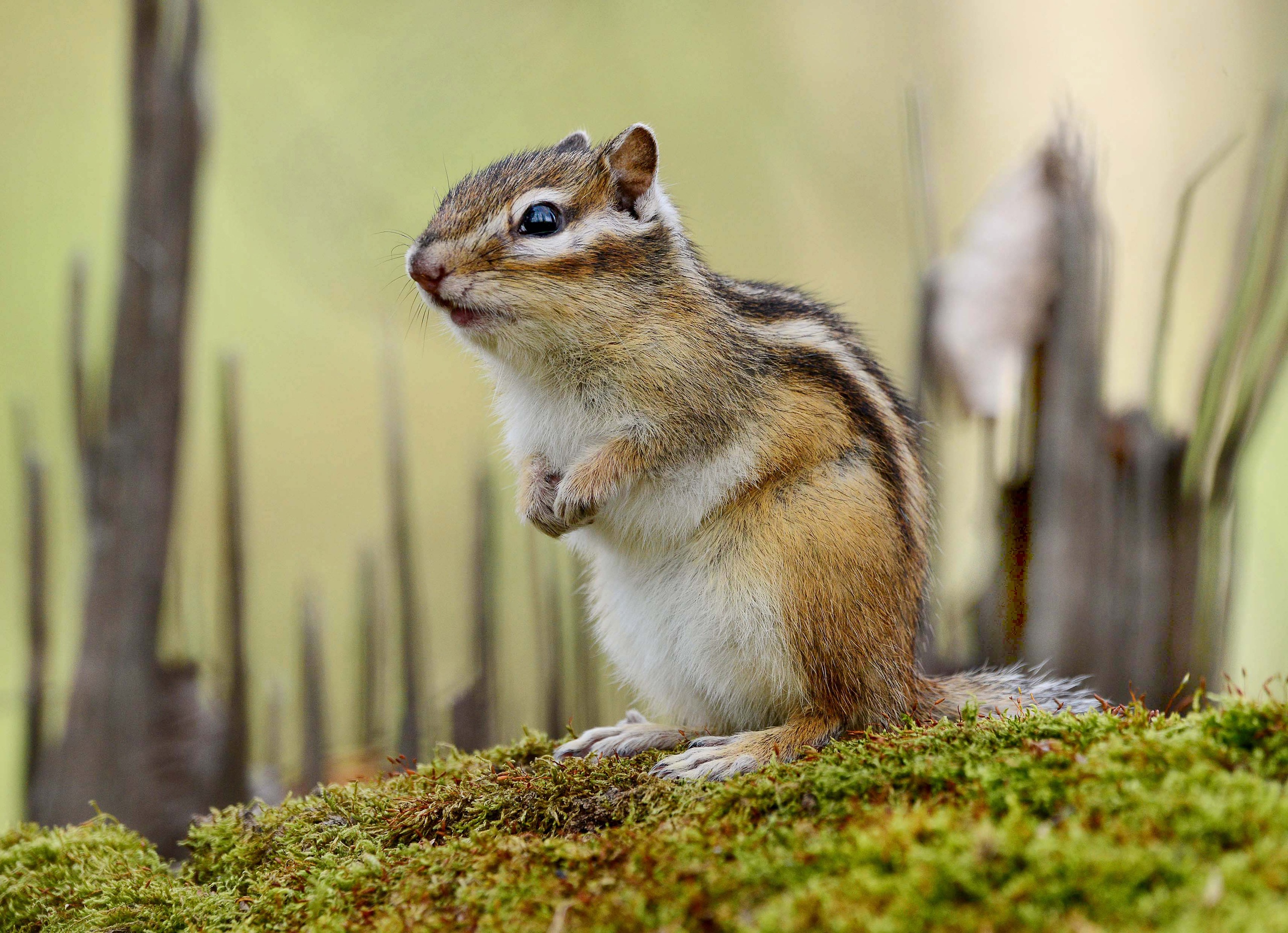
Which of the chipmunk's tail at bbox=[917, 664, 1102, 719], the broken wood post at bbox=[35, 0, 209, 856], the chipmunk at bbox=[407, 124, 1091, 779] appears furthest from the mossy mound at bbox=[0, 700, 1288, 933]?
the broken wood post at bbox=[35, 0, 209, 856]

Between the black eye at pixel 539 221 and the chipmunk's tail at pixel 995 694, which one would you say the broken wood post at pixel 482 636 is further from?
the chipmunk's tail at pixel 995 694

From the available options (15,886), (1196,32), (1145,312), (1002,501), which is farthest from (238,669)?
(1196,32)

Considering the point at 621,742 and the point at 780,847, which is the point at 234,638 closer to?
the point at 621,742

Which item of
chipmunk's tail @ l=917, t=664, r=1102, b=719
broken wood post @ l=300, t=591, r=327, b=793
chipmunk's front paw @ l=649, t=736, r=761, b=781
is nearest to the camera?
chipmunk's front paw @ l=649, t=736, r=761, b=781

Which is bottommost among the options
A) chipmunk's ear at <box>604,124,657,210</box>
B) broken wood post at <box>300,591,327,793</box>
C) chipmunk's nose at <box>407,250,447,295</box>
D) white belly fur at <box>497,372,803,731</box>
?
broken wood post at <box>300,591,327,793</box>

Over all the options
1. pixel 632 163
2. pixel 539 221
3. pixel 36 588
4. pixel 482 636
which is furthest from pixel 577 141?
pixel 36 588

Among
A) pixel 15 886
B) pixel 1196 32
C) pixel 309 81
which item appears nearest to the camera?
pixel 15 886

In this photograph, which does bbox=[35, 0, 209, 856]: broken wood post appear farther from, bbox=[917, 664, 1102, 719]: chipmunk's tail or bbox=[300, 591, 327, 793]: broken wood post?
bbox=[917, 664, 1102, 719]: chipmunk's tail

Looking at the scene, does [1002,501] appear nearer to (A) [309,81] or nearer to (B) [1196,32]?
(B) [1196,32]
